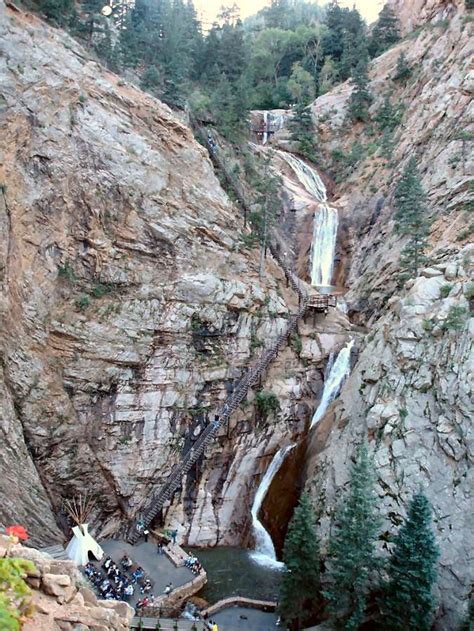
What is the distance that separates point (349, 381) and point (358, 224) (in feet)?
59.0

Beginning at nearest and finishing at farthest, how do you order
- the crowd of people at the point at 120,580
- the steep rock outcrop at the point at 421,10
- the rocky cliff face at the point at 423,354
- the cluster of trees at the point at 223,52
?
1. the rocky cliff face at the point at 423,354
2. the crowd of people at the point at 120,580
3. the cluster of trees at the point at 223,52
4. the steep rock outcrop at the point at 421,10

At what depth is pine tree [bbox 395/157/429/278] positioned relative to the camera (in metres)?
31.1

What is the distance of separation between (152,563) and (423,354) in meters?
16.4

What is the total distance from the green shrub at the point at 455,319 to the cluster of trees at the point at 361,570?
786cm

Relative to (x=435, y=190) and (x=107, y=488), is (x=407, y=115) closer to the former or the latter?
(x=435, y=190)

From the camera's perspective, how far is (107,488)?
27.3 m

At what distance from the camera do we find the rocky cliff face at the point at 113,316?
2581cm

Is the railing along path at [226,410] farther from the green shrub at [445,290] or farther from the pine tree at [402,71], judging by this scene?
the pine tree at [402,71]

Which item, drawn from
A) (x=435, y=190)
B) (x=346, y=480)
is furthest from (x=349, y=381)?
(x=435, y=190)

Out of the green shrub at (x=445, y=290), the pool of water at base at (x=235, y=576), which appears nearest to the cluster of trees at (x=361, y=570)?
the pool of water at base at (x=235, y=576)

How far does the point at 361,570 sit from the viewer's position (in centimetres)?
1997

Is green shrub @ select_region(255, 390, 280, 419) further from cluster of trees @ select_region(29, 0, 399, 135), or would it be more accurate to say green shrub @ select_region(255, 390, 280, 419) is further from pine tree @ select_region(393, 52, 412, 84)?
pine tree @ select_region(393, 52, 412, 84)

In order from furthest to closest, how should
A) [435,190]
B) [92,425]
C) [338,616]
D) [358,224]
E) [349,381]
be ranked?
[358,224], [435,190], [349,381], [92,425], [338,616]

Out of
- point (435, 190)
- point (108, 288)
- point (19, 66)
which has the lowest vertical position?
point (108, 288)
